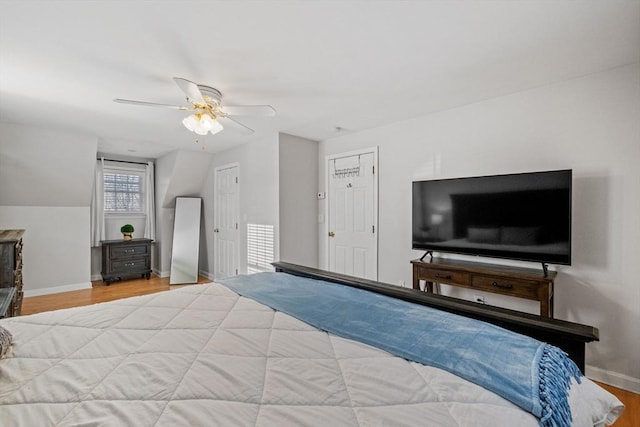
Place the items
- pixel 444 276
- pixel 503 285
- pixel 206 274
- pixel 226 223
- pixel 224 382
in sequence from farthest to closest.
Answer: pixel 206 274
pixel 226 223
pixel 444 276
pixel 503 285
pixel 224 382

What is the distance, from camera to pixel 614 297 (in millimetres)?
2266

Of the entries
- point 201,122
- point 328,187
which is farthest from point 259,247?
point 201,122

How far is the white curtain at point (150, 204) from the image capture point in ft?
19.6

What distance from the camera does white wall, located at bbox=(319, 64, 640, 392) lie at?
2.21 meters

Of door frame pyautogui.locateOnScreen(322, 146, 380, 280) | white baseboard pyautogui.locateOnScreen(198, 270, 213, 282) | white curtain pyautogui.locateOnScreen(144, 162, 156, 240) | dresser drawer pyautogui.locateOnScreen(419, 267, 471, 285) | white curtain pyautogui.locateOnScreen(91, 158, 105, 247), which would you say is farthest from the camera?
white curtain pyautogui.locateOnScreen(144, 162, 156, 240)

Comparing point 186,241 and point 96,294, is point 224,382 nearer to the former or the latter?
point 96,294

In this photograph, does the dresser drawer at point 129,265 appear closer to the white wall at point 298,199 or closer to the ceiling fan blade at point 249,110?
the white wall at point 298,199

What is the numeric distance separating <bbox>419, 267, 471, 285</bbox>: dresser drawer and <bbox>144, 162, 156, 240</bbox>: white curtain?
5.39m

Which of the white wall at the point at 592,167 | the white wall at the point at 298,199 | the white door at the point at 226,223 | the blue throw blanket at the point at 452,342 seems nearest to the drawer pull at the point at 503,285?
the white wall at the point at 592,167

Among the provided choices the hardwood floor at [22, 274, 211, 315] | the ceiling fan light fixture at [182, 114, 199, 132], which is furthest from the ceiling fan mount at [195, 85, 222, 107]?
the hardwood floor at [22, 274, 211, 315]

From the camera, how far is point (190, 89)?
2.08m

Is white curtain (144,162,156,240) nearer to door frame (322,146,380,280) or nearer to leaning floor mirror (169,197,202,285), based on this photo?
leaning floor mirror (169,197,202,285)

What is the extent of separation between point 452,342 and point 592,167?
226cm

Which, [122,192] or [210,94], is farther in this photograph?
[122,192]
